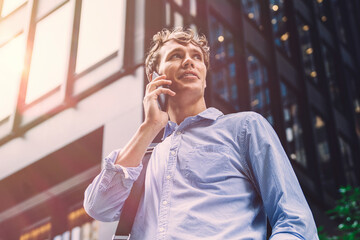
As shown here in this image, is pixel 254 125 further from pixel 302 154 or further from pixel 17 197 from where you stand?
pixel 302 154

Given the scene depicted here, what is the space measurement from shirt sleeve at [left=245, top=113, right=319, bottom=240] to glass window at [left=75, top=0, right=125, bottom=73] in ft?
12.1

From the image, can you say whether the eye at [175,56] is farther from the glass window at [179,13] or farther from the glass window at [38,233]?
the glass window at [38,233]

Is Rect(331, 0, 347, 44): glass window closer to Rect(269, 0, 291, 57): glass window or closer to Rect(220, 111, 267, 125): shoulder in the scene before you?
Rect(269, 0, 291, 57): glass window

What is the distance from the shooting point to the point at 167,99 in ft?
10.1

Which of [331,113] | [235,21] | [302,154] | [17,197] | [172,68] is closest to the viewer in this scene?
[172,68]

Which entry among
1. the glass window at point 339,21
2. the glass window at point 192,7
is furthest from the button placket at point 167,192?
the glass window at point 339,21

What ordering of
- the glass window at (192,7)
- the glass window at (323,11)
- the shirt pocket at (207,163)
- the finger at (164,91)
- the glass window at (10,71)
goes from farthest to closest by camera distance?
the glass window at (323,11) → the glass window at (192,7) → the glass window at (10,71) → the finger at (164,91) → the shirt pocket at (207,163)

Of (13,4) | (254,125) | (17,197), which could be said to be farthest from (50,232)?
(254,125)

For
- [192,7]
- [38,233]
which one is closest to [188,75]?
[38,233]

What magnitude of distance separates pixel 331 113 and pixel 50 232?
1373 cm

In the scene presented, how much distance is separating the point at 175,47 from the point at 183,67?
18cm

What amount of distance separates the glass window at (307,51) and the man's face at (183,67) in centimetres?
1506

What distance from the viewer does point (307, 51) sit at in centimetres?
1855

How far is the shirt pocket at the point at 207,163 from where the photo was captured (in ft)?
8.10
